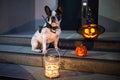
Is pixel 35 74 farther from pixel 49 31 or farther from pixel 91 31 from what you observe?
pixel 91 31

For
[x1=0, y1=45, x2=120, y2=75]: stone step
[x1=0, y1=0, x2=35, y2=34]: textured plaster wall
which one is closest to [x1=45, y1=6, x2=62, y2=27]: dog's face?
[x1=0, y1=45, x2=120, y2=75]: stone step

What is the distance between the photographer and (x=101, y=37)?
4.57 metres

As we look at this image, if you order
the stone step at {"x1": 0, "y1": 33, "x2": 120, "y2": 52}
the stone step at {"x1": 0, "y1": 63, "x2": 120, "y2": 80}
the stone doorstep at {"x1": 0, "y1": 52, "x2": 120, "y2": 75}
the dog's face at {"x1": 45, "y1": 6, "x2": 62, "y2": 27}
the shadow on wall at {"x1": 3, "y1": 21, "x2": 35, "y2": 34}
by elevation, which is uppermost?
the dog's face at {"x1": 45, "y1": 6, "x2": 62, "y2": 27}

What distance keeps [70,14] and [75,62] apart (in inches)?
82.0

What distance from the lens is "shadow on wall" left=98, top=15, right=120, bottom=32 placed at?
5.25m

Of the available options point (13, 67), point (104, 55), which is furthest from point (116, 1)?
point (13, 67)

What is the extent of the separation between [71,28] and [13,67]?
2.11 m

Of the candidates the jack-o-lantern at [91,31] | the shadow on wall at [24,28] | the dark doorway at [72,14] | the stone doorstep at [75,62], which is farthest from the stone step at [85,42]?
the dark doorway at [72,14]

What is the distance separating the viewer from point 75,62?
397 centimetres

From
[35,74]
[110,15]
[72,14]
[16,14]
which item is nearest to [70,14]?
[72,14]

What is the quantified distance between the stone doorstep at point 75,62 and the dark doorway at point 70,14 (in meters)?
1.78

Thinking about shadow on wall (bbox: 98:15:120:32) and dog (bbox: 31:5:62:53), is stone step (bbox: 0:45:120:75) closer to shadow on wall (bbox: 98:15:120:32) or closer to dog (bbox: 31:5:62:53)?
dog (bbox: 31:5:62:53)

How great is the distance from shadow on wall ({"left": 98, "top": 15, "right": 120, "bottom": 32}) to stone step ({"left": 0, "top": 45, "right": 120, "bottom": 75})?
1236 mm

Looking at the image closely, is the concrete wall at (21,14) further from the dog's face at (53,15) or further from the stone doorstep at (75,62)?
the dog's face at (53,15)
